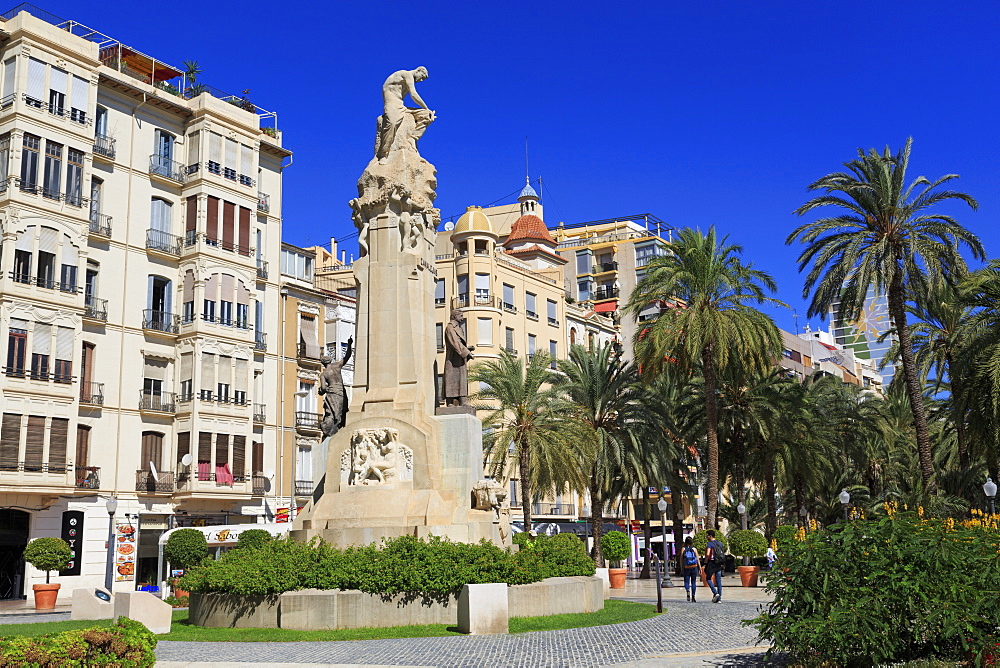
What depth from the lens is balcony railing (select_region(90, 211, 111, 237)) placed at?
4012 cm

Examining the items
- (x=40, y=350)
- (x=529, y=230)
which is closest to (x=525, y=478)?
(x=40, y=350)

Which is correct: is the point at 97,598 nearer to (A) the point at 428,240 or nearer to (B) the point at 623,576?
(A) the point at 428,240

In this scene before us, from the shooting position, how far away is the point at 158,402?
42125 millimetres

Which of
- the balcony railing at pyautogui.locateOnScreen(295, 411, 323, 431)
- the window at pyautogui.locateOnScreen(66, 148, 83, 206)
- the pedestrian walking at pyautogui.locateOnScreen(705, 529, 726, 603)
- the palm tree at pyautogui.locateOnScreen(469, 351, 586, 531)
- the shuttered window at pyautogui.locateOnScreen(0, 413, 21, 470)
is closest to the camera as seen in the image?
the pedestrian walking at pyautogui.locateOnScreen(705, 529, 726, 603)

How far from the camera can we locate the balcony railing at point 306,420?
48.5m

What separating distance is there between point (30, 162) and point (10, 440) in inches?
417

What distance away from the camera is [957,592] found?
1030 cm

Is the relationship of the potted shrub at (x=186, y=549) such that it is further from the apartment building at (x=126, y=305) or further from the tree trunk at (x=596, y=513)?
the tree trunk at (x=596, y=513)

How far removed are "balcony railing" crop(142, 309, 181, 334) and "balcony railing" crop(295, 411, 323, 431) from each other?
26.4ft

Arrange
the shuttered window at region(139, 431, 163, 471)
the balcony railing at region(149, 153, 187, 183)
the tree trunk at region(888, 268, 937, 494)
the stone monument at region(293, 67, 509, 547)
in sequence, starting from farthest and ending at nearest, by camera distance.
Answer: the balcony railing at region(149, 153, 187, 183) → the shuttered window at region(139, 431, 163, 471) → the tree trunk at region(888, 268, 937, 494) → the stone monument at region(293, 67, 509, 547)

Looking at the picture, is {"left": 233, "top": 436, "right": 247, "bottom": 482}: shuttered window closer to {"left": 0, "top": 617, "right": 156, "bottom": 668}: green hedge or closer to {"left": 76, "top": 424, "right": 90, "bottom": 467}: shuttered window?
{"left": 76, "top": 424, "right": 90, "bottom": 467}: shuttered window

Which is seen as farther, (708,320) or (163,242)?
(163,242)

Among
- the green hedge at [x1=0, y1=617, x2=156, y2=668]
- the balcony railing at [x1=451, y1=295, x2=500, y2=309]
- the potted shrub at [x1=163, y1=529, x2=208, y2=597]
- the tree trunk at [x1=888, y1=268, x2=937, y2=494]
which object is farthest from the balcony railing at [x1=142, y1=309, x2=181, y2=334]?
the green hedge at [x1=0, y1=617, x2=156, y2=668]

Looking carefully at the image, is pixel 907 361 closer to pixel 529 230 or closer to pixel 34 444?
pixel 34 444
